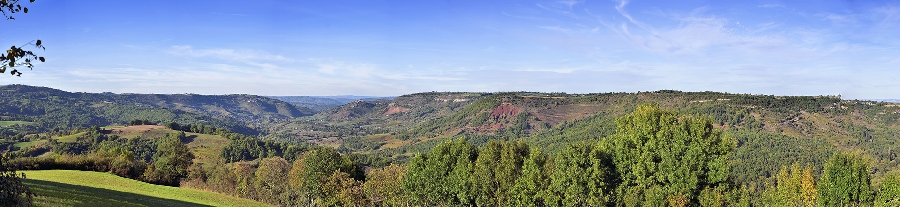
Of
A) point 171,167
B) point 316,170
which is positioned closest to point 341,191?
point 316,170

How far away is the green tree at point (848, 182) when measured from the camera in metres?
42.2

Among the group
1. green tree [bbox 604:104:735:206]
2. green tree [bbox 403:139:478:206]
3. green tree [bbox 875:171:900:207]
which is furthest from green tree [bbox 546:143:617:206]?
green tree [bbox 875:171:900:207]

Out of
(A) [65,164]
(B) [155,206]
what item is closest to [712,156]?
(B) [155,206]

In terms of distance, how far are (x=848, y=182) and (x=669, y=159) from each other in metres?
17.8

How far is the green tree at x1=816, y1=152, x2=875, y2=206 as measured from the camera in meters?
42.2

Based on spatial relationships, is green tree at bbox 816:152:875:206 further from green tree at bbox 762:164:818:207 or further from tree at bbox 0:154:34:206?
tree at bbox 0:154:34:206

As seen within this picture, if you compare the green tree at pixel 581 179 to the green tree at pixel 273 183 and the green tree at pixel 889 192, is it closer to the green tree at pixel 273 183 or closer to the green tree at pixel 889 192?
the green tree at pixel 889 192

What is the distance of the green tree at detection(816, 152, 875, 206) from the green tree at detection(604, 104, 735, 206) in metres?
11.8

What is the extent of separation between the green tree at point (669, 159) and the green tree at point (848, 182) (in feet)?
38.7

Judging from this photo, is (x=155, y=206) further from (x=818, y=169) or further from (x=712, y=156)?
(x=818, y=169)

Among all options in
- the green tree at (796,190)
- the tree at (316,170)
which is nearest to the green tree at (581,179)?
the green tree at (796,190)

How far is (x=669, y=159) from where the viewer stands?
134 ft

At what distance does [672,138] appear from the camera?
42562mm

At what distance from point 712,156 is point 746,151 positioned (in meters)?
167
